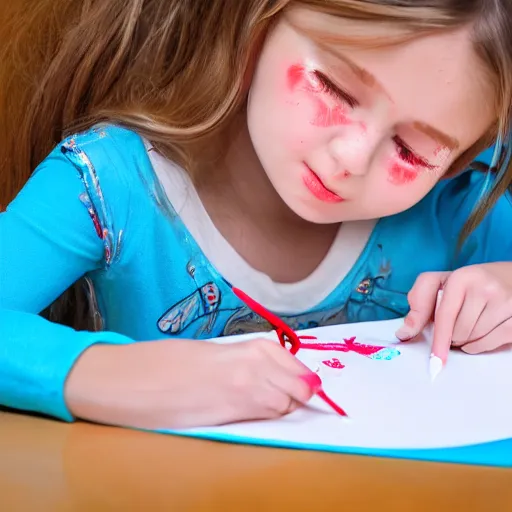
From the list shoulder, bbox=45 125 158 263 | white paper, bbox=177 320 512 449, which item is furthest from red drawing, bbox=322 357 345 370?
shoulder, bbox=45 125 158 263

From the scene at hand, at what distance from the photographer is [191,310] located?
818 millimetres

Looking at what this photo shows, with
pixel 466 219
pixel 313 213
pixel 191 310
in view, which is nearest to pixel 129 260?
pixel 191 310

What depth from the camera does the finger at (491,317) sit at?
2.34 feet

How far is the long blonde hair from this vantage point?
2.50 ft

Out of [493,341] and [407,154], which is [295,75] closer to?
[407,154]

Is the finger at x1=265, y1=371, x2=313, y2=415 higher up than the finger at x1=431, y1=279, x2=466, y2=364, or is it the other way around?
the finger at x1=431, y1=279, x2=466, y2=364

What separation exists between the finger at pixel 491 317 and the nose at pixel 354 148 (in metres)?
0.17

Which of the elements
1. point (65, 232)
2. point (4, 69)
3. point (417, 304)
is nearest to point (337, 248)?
point (417, 304)

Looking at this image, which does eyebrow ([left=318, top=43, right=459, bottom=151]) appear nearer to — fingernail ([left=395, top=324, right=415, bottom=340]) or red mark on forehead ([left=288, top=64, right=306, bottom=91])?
red mark on forehead ([left=288, top=64, right=306, bottom=91])

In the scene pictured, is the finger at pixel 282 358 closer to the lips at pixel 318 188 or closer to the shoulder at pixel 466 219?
the lips at pixel 318 188

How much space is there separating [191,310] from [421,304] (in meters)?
0.22

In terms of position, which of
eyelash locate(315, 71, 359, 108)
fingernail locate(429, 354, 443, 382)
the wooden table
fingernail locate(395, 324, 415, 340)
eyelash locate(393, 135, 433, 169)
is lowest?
the wooden table

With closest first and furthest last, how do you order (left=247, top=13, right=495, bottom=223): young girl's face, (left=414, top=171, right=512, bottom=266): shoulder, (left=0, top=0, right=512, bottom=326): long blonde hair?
(left=247, top=13, right=495, bottom=223): young girl's face → (left=0, top=0, right=512, bottom=326): long blonde hair → (left=414, top=171, right=512, bottom=266): shoulder

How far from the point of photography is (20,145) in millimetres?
897
